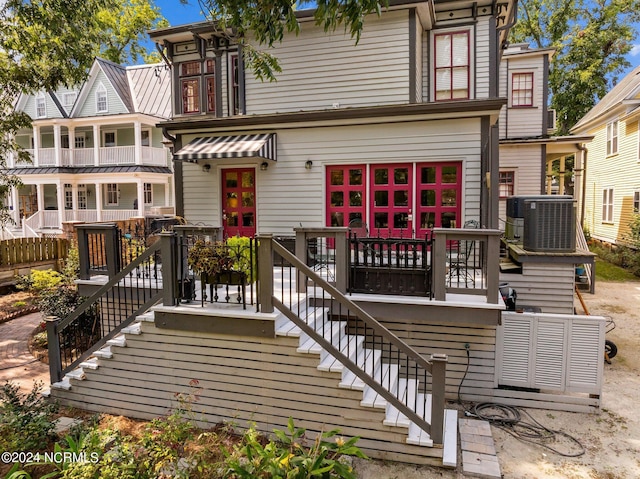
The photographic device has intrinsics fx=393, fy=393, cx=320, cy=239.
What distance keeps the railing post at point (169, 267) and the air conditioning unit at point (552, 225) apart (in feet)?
19.0

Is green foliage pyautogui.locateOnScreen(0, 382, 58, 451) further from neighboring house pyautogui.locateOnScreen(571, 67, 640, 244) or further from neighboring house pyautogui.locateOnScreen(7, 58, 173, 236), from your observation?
neighboring house pyautogui.locateOnScreen(571, 67, 640, 244)

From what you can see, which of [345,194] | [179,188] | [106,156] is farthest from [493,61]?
[106,156]

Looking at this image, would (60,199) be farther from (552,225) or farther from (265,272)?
(552,225)

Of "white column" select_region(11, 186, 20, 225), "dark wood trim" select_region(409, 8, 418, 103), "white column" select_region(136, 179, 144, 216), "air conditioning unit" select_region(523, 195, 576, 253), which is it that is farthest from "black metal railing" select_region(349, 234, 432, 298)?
"white column" select_region(11, 186, 20, 225)

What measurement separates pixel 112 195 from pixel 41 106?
6256 mm

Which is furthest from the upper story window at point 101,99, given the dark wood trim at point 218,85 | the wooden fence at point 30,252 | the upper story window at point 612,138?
the upper story window at point 612,138

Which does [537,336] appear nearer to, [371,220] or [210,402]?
[371,220]

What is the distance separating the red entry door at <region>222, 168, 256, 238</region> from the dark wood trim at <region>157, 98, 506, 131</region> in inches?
45.3

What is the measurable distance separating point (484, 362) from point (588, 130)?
73.4 ft

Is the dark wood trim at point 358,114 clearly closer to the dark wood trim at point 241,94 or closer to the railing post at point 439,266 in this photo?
the dark wood trim at point 241,94

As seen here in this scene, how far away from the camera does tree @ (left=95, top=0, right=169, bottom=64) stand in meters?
25.7

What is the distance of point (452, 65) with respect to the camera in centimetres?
931

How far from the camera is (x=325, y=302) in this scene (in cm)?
572

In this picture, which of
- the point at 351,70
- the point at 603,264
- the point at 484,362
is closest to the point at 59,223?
the point at 351,70
